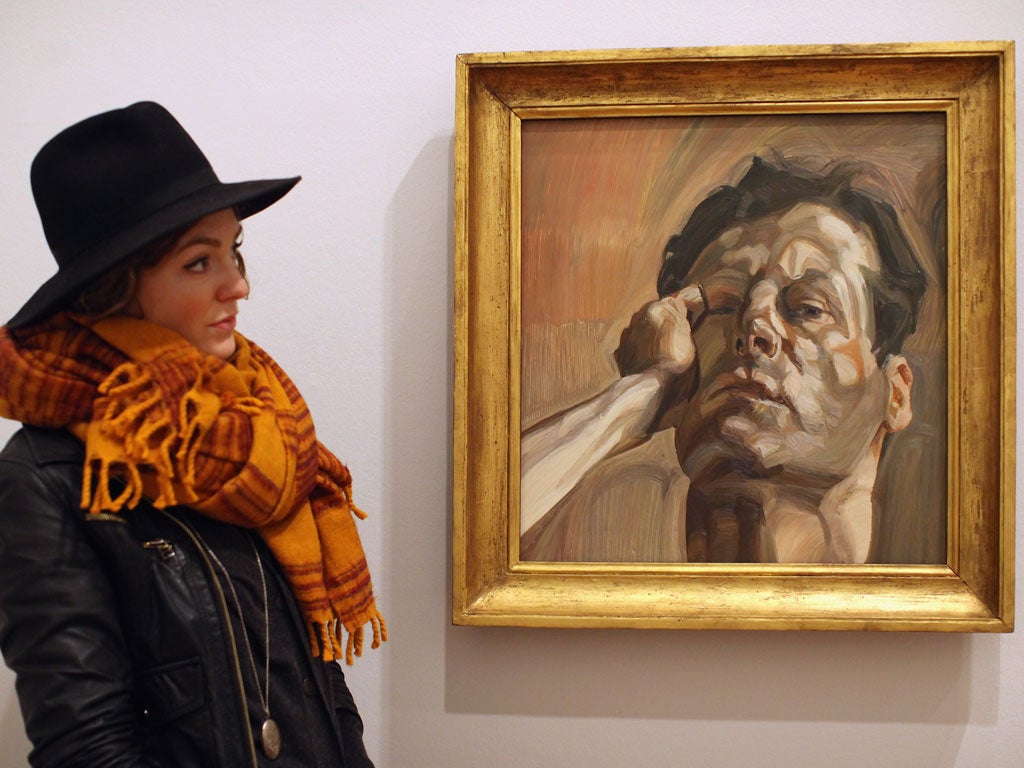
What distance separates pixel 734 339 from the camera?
1.47m

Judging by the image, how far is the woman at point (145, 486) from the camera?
3.05ft

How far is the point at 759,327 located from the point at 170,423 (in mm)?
948

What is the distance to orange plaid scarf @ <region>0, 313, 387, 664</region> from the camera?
0.97 m

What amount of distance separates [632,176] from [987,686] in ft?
3.46

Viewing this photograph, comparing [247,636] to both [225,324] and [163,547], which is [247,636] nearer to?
[163,547]

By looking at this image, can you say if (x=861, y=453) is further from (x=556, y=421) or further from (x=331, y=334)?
(x=331, y=334)

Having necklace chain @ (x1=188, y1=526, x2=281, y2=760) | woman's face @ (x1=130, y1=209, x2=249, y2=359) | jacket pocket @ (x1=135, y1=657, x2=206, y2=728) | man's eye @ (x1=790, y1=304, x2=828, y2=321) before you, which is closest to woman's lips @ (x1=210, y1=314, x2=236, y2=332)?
woman's face @ (x1=130, y1=209, x2=249, y2=359)

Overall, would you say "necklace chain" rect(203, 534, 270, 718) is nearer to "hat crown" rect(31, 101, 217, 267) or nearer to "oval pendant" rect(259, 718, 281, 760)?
"oval pendant" rect(259, 718, 281, 760)

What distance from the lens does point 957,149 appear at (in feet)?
4.66

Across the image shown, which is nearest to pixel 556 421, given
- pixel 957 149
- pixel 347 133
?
pixel 347 133

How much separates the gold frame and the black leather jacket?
1.65ft

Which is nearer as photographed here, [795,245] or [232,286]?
[232,286]

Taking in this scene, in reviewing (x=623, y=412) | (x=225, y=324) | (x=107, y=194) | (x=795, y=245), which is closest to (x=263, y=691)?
(x=225, y=324)

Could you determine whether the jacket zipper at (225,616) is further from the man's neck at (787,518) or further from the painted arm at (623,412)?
the man's neck at (787,518)
